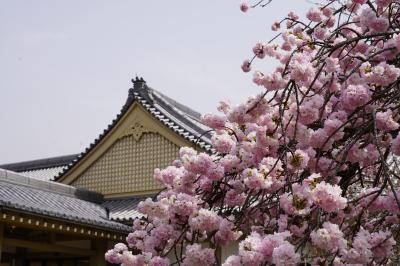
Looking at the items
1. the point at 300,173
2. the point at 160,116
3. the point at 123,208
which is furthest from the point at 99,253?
the point at 300,173

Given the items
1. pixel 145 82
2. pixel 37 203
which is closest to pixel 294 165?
pixel 37 203

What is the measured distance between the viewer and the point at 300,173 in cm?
358

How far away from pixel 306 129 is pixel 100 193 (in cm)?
1080

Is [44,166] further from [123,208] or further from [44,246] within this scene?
[44,246]

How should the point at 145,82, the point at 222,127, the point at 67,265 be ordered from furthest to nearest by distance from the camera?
the point at 145,82 < the point at 67,265 < the point at 222,127

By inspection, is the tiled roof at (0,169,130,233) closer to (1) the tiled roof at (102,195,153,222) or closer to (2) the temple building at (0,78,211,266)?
(2) the temple building at (0,78,211,266)

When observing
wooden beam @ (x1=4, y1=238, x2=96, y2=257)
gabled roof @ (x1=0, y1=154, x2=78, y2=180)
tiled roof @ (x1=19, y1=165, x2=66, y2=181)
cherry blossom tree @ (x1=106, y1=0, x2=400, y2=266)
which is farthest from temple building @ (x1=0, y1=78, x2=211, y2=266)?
cherry blossom tree @ (x1=106, y1=0, x2=400, y2=266)

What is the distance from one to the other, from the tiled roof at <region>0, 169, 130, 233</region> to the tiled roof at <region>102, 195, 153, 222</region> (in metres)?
0.17

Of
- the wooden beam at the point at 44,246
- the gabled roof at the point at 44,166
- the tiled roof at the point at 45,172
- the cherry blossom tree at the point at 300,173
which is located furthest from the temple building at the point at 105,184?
the cherry blossom tree at the point at 300,173

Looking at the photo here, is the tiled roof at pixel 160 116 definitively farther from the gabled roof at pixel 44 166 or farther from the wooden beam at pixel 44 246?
the gabled roof at pixel 44 166

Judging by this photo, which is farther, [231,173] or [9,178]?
[9,178]

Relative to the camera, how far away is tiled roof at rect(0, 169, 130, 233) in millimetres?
9056

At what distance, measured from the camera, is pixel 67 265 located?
12734mm

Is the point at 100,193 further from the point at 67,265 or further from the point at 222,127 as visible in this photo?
the point at 222,127
